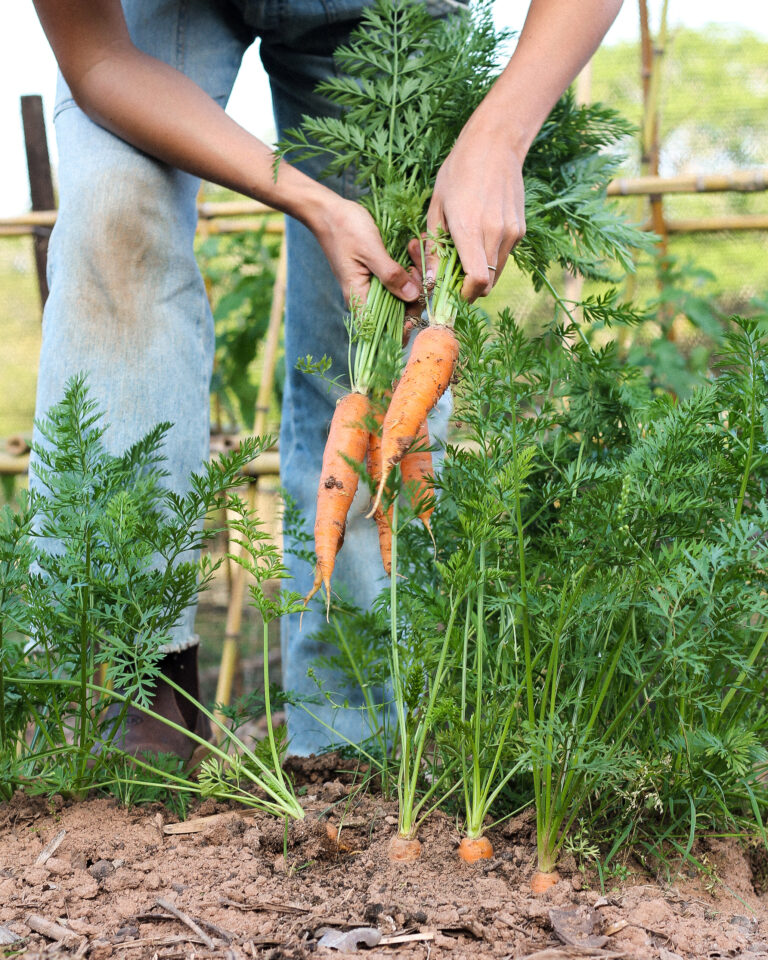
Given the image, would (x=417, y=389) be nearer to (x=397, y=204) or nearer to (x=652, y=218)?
(x=397, y=204)

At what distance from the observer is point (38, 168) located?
3627mm

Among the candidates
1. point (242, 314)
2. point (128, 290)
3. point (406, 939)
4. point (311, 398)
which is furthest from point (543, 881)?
point (242, 314)

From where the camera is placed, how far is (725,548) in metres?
1.00

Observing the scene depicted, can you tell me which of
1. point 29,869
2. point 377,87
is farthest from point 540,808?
point 377,87

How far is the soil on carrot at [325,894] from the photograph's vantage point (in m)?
0.92

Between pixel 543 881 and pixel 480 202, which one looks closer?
pixel 543 881

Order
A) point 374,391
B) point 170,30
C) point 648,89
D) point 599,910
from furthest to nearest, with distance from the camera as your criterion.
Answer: point 648,89, point 170,30, point 374,391, point 599,910

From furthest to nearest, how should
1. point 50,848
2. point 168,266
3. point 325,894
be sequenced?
point 168,266 → point 50,848 → point 325,894

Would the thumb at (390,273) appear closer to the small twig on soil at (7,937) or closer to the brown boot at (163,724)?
the brown boot at (163,724)

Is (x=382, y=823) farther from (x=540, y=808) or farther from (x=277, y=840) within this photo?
(x=540, y=808)

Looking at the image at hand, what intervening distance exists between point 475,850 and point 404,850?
0.09 meters

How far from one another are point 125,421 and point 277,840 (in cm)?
73

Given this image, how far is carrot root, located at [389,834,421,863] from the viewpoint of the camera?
1083 millimetres

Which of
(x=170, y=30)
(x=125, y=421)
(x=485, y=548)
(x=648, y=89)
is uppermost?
(x=648, y=89)
